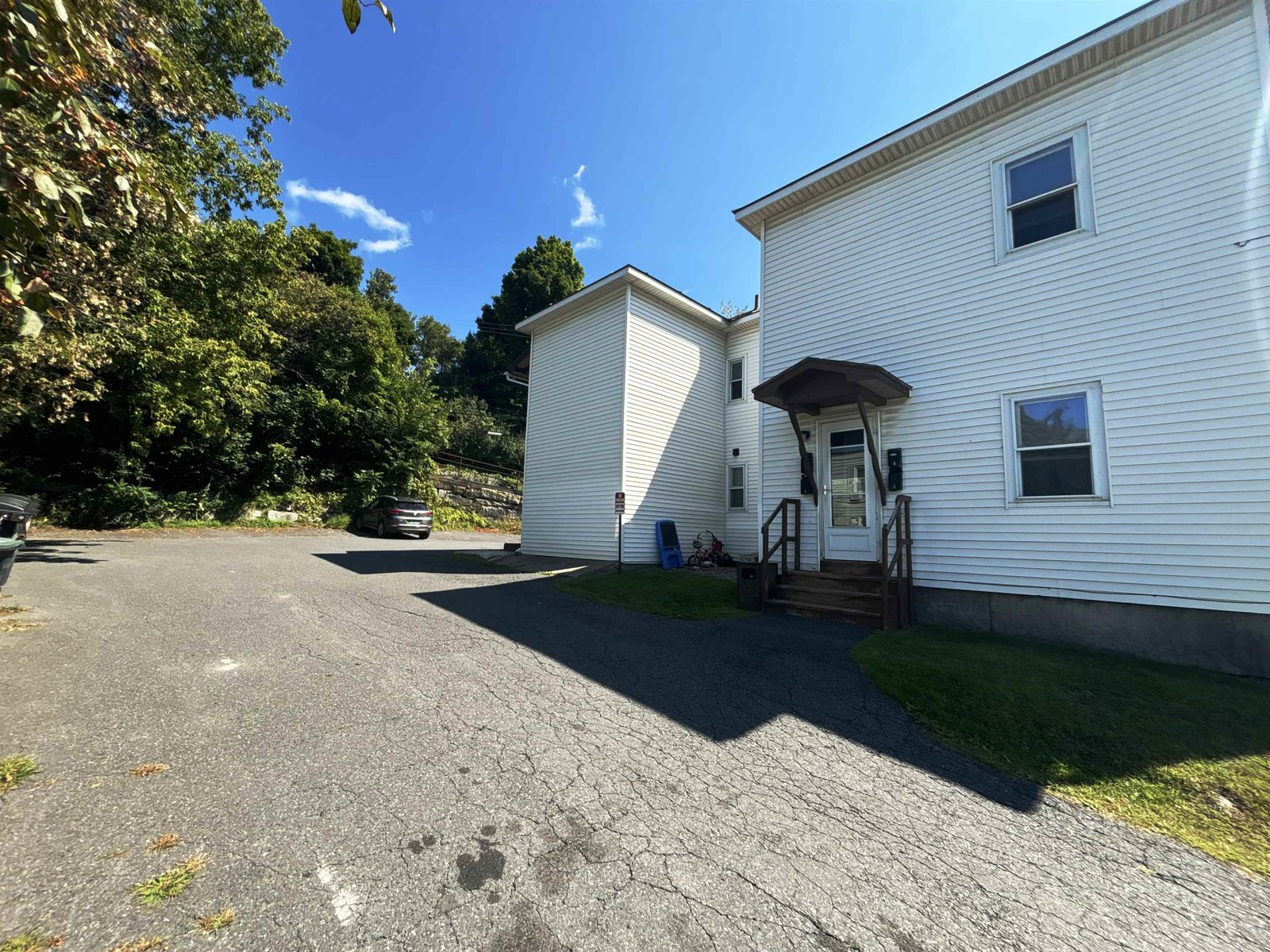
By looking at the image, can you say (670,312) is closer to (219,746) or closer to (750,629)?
(750,629)

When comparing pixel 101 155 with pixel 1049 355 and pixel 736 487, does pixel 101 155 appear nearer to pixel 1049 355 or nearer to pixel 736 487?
pixel 1049 355

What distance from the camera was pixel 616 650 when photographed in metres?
5.70

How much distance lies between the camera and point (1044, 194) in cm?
695

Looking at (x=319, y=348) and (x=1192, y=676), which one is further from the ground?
(x=319, y=348)

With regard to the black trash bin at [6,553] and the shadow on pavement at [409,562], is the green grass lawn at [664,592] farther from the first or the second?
the black trash bin at [6,553]

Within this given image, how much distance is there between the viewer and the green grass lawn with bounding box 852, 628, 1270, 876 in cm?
298

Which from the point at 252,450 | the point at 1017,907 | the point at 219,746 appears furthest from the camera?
the point at 252,450

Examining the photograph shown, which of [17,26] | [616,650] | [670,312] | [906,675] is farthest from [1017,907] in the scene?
[670,312]

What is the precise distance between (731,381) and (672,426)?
298 cm

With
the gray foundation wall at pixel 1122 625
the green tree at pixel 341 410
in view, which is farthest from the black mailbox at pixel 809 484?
the green tree at pixel 341 410

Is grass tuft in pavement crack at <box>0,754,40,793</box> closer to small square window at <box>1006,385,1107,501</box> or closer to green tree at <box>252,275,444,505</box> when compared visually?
small square window at <box>1006,385,1107,501</box>

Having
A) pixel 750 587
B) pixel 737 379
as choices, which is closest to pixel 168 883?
pixel 750 587

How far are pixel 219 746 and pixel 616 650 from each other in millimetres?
3467

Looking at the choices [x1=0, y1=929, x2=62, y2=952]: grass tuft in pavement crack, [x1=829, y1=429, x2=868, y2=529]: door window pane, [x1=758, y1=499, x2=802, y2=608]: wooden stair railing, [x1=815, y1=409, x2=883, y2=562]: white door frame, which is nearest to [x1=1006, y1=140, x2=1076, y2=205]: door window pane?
[x1=815, y1=409, x2=883, y2=562]: white door frame
